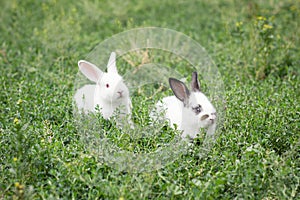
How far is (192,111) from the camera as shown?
373 centimetres

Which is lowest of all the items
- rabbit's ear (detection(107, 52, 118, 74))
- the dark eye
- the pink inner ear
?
the dark eye

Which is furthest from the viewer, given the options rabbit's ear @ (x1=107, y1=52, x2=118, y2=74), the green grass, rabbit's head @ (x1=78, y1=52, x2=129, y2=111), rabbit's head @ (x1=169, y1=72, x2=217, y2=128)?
rabbit's ear @ (x1=107, y1=52, x2=118, y2=74)

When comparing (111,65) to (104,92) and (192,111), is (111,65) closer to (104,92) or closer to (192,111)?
(104,92)

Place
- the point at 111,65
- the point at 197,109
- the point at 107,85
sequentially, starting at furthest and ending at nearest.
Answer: the point at 111,65 < the point at 107,85 < the point at 197,109

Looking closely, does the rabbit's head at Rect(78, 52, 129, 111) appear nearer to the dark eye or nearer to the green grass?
the green grass

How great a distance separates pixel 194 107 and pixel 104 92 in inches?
30.2

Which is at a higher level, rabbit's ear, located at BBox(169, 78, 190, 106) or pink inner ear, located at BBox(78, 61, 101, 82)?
pink inner ear, located at BBox(78, 61, 101, 82)

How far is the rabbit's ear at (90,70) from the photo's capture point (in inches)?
159

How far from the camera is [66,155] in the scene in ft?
11.7

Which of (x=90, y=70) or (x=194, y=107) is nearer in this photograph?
(x=194, y=107)

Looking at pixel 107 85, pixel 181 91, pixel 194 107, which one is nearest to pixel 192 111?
pixel 194 107

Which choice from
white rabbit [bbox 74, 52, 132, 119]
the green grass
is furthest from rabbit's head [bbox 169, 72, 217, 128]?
white rabbit [bbox 74, 52, 132, 119]

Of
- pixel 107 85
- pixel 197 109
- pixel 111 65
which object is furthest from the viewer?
pixel 111 65

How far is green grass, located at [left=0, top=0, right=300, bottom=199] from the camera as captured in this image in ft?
10.4
